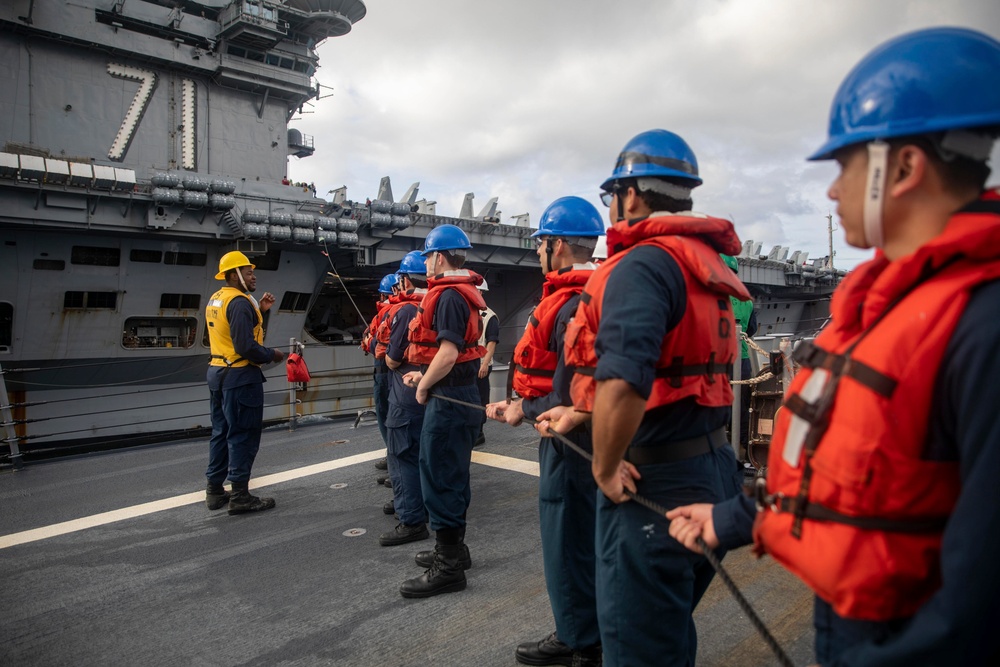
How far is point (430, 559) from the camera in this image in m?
3.98

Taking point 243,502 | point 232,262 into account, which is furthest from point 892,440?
point 232,262

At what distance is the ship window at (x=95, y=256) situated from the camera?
1361cm

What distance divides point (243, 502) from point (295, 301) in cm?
1301

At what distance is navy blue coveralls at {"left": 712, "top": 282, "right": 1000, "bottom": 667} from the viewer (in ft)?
2.96

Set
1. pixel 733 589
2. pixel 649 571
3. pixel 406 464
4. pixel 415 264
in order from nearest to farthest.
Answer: pixel 733 589, pixel 649 571, pixel 406 464, pixel 415 264

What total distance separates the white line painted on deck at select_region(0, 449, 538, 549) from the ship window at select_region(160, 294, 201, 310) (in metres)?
10.6

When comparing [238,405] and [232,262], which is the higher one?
[232,262]

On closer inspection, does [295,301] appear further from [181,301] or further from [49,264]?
[49,264]

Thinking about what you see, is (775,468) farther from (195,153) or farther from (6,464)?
(195,153)

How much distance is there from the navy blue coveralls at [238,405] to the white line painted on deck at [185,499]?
50 cm

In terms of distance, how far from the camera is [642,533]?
6.40 ft

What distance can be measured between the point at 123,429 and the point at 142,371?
146 cm

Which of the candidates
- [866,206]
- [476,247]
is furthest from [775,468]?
[476,247]

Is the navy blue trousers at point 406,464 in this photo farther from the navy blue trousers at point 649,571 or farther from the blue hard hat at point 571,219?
the navy blue trousers at point 649,571
